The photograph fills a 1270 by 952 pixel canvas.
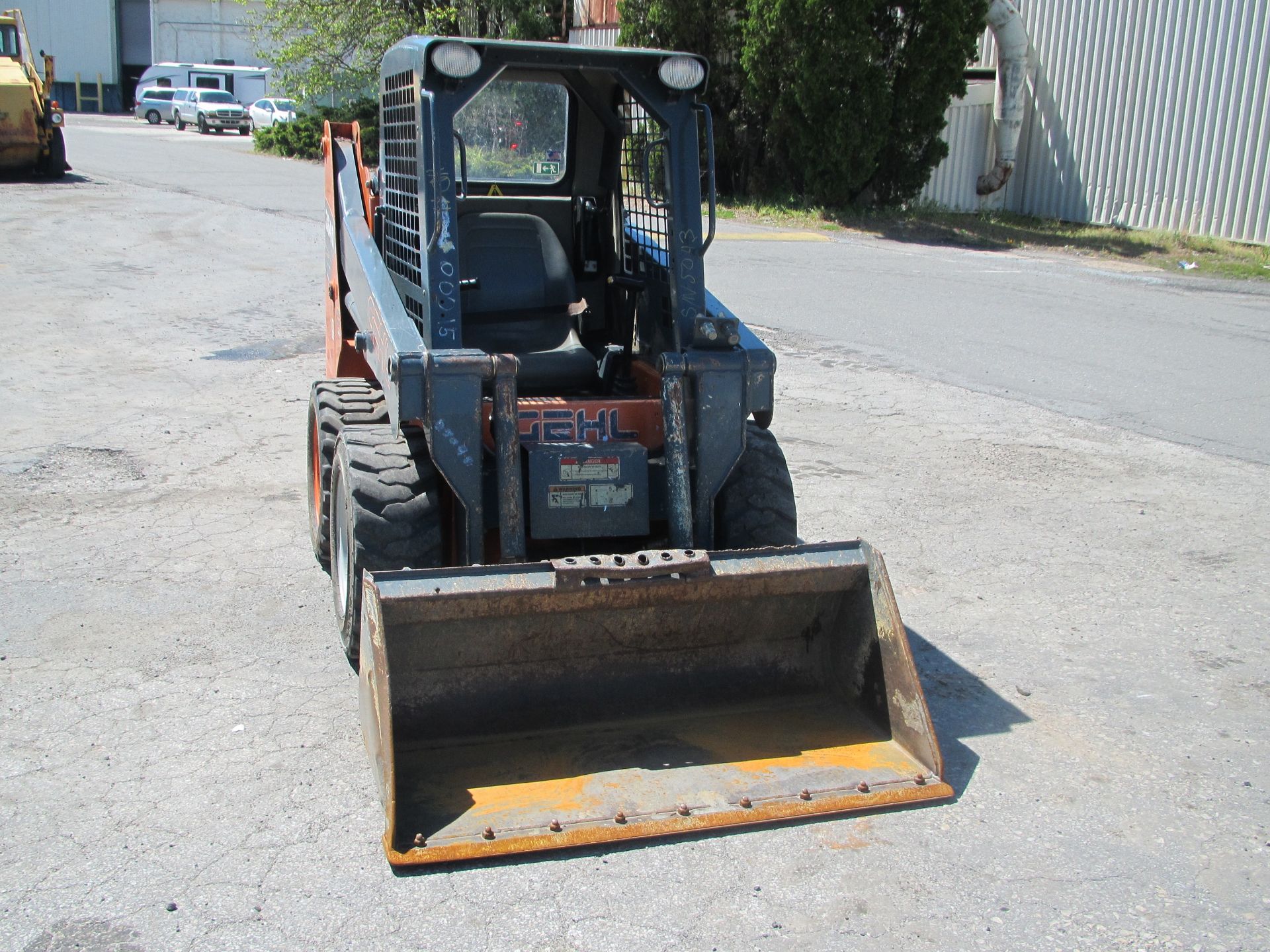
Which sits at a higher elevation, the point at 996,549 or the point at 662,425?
the point at 662,425

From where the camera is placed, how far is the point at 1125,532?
6.70 m

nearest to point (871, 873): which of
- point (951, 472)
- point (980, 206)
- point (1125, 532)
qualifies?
point (1125, 532)

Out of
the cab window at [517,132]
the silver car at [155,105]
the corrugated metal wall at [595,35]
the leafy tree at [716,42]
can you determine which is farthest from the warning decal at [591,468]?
the silver car at [155,105]

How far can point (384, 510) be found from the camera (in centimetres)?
455

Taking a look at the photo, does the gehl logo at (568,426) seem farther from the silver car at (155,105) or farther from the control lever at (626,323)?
the silver car at (155,105)

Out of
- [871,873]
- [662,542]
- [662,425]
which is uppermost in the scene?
[662,425]

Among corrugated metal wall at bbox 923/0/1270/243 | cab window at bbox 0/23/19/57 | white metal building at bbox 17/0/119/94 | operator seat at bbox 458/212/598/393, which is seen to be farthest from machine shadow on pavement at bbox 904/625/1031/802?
white metal building at bbox 17/0/119/94

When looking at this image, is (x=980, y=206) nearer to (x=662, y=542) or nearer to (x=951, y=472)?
(x=951, y=472)

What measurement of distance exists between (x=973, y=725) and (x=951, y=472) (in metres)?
3.41

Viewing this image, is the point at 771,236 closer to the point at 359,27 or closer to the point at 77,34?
the point at 359,27

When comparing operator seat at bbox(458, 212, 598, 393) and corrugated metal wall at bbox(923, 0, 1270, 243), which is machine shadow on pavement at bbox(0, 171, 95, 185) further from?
operator seat at bbox(458, 212, 598, 393)

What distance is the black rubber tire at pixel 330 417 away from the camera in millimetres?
5375

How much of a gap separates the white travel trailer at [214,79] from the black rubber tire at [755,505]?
5289cm

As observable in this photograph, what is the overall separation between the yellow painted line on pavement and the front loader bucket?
1363cm
